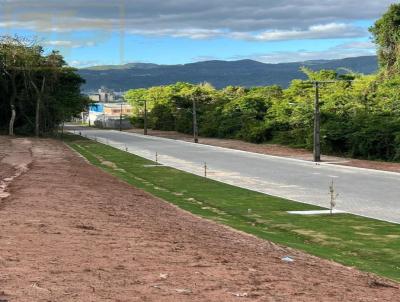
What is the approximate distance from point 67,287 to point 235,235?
20.9 ft

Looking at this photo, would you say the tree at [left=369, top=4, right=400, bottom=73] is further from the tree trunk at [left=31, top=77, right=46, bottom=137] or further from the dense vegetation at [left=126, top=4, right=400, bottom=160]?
the tree trunk at [left=31, top=77, right=46, bottom=137]

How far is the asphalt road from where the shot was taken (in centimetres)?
2072

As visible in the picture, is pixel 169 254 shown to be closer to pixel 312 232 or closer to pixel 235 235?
pixel 235 235

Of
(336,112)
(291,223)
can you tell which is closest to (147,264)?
(291,223)

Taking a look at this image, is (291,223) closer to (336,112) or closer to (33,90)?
(336,112)

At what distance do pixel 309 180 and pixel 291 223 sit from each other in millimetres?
13552

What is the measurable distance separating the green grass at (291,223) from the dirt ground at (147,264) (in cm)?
124

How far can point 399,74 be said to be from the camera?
5097 centimetres

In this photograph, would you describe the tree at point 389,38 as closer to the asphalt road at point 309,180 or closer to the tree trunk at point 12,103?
the asphalt road at point 309,180

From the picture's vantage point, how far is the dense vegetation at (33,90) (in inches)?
2576

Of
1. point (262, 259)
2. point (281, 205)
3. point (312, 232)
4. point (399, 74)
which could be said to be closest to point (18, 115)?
point (399, 74)

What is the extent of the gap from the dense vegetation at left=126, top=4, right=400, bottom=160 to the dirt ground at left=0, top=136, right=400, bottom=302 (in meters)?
33.6

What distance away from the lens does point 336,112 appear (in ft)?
173

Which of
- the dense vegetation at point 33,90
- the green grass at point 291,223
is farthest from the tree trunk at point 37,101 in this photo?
→ the green grass at point 291,223
